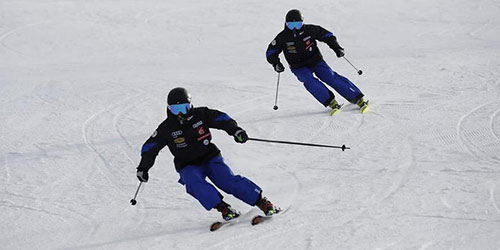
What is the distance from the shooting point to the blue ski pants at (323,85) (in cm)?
948

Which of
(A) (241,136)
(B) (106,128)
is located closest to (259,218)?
(A) (241,136)

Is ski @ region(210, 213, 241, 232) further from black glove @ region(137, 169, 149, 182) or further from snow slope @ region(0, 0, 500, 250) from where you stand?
black glove @ region(137, 169, 149, 182)

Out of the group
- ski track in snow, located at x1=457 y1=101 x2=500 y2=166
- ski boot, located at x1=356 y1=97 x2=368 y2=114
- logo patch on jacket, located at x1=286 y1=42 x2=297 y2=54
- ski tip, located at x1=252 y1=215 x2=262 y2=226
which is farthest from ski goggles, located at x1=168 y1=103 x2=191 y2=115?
ski boot, located at x1=356 y1=97 x2=368 y2=114

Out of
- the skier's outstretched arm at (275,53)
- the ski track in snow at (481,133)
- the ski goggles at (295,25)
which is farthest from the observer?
the skier's outstretched arm at (275,53)

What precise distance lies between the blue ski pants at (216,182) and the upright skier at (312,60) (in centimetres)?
336

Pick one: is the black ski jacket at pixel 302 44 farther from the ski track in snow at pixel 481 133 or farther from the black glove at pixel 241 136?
the black glove at pixel 241 136

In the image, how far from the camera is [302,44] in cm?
951

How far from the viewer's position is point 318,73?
381 inches

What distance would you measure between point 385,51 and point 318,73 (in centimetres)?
394

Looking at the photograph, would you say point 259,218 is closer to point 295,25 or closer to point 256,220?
point 256,220

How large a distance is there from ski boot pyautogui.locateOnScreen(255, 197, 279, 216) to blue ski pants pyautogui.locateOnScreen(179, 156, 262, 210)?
2.4 inches

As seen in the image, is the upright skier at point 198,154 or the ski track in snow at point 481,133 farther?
the ski track in snow at point 481,133

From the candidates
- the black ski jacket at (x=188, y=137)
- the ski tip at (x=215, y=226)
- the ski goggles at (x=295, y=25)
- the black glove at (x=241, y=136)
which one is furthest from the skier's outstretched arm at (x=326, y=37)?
the ski tip at (x=215, y=226)

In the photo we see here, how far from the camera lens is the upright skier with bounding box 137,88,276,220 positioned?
248 inches
